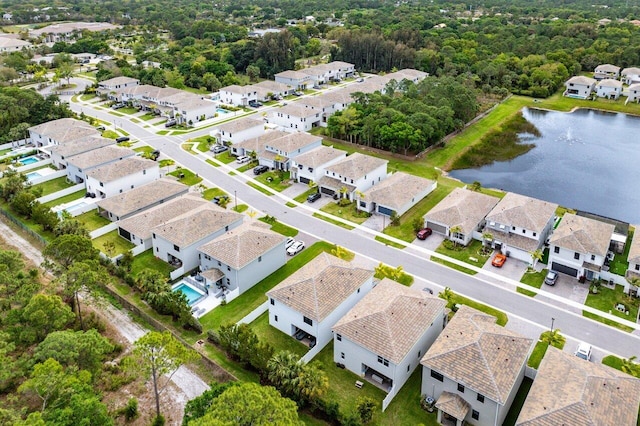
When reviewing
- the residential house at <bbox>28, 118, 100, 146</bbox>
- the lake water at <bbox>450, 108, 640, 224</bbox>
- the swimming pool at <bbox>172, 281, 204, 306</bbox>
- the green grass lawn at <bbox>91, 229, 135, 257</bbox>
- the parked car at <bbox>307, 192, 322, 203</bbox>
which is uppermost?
the residential house at <bbox>28, 118, 100, 146</bbox>

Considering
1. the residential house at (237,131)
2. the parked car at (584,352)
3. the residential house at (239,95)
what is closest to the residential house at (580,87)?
the residential house at (239,95)

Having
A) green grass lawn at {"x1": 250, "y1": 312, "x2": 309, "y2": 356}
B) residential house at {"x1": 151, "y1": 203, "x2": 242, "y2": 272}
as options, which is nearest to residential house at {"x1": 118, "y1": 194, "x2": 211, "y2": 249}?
residential house at {"x1": 151, "y1": 203, "x2": 242, "y2": 272}

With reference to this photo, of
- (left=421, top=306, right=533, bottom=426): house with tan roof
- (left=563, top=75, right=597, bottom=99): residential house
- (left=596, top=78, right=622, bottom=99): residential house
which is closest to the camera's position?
(left=421, top=306, right=533, bottom=426): house with tan roof

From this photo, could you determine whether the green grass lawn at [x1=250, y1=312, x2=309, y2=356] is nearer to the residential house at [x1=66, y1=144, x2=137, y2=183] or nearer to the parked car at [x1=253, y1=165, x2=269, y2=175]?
the parked car at [x1=253, y1=165, x2=269, y2=175]

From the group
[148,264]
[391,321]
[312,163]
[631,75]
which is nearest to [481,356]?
[391,321]

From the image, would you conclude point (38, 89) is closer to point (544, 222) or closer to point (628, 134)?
point (544, 222)

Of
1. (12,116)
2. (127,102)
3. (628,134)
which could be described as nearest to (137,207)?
(12,116)

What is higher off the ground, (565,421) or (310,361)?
(565,421)
